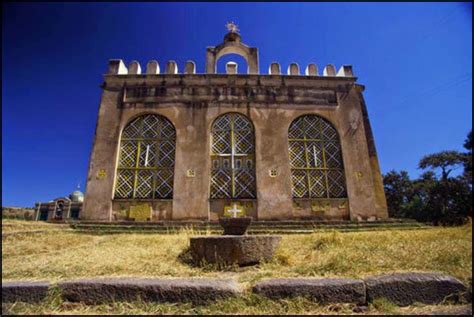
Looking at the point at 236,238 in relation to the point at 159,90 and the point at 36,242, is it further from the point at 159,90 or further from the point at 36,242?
the point at 159,90

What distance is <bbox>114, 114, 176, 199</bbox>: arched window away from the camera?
37.3 ft

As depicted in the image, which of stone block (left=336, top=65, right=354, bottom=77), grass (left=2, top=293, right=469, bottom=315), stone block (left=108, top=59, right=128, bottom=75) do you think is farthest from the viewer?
stone block (left=336, top=65, right=354, bottom=77)

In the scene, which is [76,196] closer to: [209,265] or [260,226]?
[260,226]

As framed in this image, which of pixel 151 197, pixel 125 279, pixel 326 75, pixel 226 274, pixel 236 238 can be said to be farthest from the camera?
pixel 326 75

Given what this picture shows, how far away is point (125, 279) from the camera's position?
3.22 m

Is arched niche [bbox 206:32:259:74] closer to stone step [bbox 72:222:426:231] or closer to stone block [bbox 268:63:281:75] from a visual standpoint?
stone block [bbox 268:63:281:75]

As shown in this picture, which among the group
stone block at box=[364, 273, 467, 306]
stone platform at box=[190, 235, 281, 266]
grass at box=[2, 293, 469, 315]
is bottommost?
grass at box=[2, 293, 469, 315]

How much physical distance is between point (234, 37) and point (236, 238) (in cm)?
1266

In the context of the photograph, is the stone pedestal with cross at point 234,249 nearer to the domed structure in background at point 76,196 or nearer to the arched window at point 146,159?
the arched window at point 146,159

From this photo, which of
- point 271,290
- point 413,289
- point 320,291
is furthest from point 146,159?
point 413,289

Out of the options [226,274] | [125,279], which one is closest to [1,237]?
[125,279]

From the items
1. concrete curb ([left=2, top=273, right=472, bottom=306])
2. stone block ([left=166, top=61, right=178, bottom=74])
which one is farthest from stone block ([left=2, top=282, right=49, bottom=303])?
stone block ([left=166, top=61, right=178, bottom=74])

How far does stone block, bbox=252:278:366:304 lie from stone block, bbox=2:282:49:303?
2502mm

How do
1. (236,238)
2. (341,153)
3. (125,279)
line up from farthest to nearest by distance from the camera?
(341,153), (236,238), (125,279)
